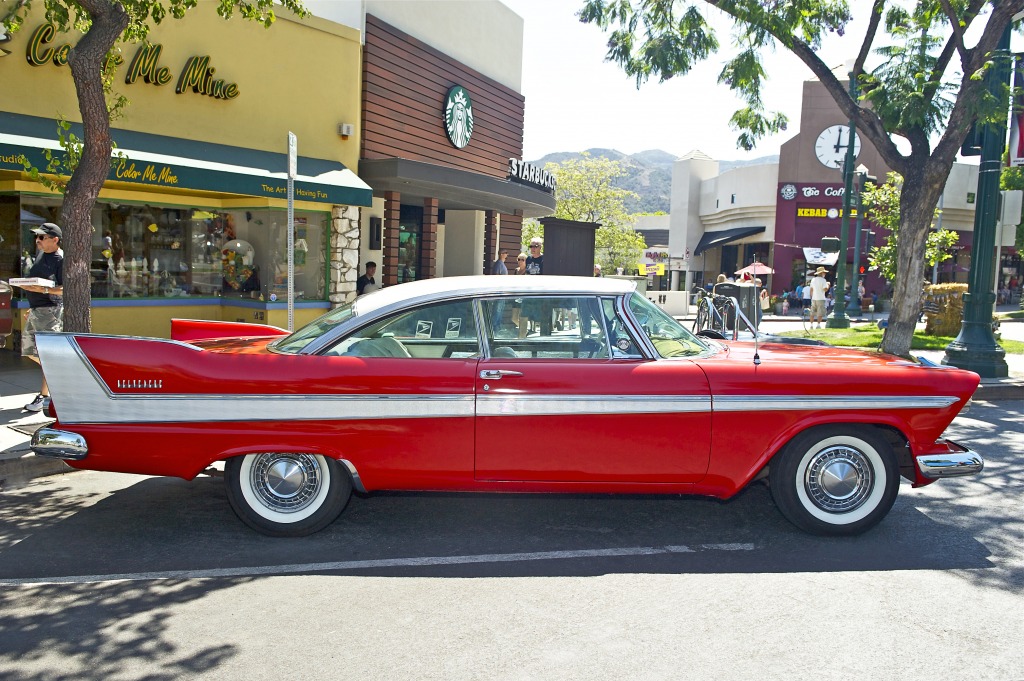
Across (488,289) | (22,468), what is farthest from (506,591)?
(22,468)

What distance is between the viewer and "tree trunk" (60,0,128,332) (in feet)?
22.5

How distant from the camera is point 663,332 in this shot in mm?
5090

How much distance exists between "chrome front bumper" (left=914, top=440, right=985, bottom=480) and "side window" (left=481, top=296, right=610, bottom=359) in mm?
1981

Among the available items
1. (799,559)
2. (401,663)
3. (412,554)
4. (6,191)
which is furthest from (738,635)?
(6,191)

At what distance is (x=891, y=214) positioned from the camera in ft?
80.7

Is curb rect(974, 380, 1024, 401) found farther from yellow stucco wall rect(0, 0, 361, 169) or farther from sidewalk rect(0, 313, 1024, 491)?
yellow stucco wall rect(0, 0, 361, 169)

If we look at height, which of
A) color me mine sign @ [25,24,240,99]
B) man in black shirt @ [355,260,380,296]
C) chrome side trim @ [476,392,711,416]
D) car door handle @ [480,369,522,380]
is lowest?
chrome side trim @ [476,392,711,416]

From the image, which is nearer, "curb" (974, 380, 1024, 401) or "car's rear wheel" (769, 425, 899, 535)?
"car's rear wheel" (769, 425, 899, 535)

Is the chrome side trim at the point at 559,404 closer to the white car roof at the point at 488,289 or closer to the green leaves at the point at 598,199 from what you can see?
the white car roof at the point at 488,289

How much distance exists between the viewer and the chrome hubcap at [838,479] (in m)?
4.84

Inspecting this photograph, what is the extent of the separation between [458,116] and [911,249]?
9.05 metres

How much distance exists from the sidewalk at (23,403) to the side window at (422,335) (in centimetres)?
306

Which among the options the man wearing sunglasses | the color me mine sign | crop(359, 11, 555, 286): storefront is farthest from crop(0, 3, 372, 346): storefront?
the man wearing sunglasses

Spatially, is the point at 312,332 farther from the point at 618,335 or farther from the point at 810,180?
the point at 810,180
